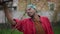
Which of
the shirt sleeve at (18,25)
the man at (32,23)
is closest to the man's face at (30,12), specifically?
the man at (32,23)

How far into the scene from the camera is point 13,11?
2.37 metres

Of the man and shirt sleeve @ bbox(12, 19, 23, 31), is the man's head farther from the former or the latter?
shirt sleeve @ bbox(12, 19, 23, 31)

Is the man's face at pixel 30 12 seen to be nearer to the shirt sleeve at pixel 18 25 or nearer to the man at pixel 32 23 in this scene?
the man at pixel 32 23

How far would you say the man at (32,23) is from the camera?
2.36m

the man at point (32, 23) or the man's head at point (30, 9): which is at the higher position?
the man's head at point (30, 9)

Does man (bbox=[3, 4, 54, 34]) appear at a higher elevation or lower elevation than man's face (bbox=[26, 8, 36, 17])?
lower

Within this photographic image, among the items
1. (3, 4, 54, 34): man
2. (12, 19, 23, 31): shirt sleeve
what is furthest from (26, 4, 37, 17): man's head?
(12, 19, 23, 31): shirt sleeve

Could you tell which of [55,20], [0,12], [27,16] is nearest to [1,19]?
[0,12]

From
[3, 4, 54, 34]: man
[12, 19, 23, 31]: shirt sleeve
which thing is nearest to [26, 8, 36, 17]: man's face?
[3, 4, 54, 34]: man

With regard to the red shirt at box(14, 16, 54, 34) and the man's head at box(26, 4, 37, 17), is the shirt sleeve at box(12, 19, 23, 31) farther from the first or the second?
the man's head at box(26, 4, 37, 17)

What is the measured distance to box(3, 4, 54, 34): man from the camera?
7.75 feet

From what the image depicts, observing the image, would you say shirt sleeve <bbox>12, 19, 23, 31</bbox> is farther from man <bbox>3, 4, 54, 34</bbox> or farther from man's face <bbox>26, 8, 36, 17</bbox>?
man's face <bbox>26, 8, 36, 17</bbox>

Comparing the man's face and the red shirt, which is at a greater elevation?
the man's face

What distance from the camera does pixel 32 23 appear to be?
2.38 metres
